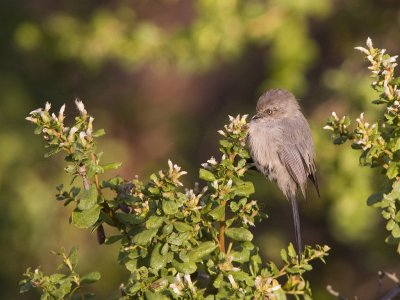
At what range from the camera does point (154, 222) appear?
347 cm

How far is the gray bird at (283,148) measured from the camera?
5711mm

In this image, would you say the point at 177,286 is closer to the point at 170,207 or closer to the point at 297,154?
the point at 170,207

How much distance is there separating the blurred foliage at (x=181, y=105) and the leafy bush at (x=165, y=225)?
3.45 metres

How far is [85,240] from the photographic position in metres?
10.8

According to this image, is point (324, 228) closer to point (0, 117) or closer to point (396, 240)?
point (0, 117)

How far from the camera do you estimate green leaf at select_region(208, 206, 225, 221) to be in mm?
3588

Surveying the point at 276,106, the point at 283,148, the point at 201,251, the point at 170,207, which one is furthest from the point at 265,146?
the point at 170,207

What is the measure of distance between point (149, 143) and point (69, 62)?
2925mm

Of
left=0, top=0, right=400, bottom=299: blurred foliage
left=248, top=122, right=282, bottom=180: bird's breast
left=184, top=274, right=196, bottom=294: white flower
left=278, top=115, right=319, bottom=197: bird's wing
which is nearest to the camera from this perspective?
left=184, top=274, right=196, bottom=294: white flower

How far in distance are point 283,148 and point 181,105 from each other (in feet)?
27.6

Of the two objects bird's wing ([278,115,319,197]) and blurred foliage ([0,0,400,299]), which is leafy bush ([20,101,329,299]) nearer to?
bird's wing ([278,115,319,197])

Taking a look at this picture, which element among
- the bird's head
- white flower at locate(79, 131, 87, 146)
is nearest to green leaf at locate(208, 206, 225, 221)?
white flower at locate(79, 131, 87, 146)

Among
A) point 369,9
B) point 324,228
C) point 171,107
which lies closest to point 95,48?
point 369,9

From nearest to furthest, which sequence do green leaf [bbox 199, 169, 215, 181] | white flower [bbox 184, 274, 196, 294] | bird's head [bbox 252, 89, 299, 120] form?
white flower [bbox 184, 274, 196, 294]
green leaf [bbox 199, 169, 215, 181]
bird's head [bbox 252, 89, 299, 120]
